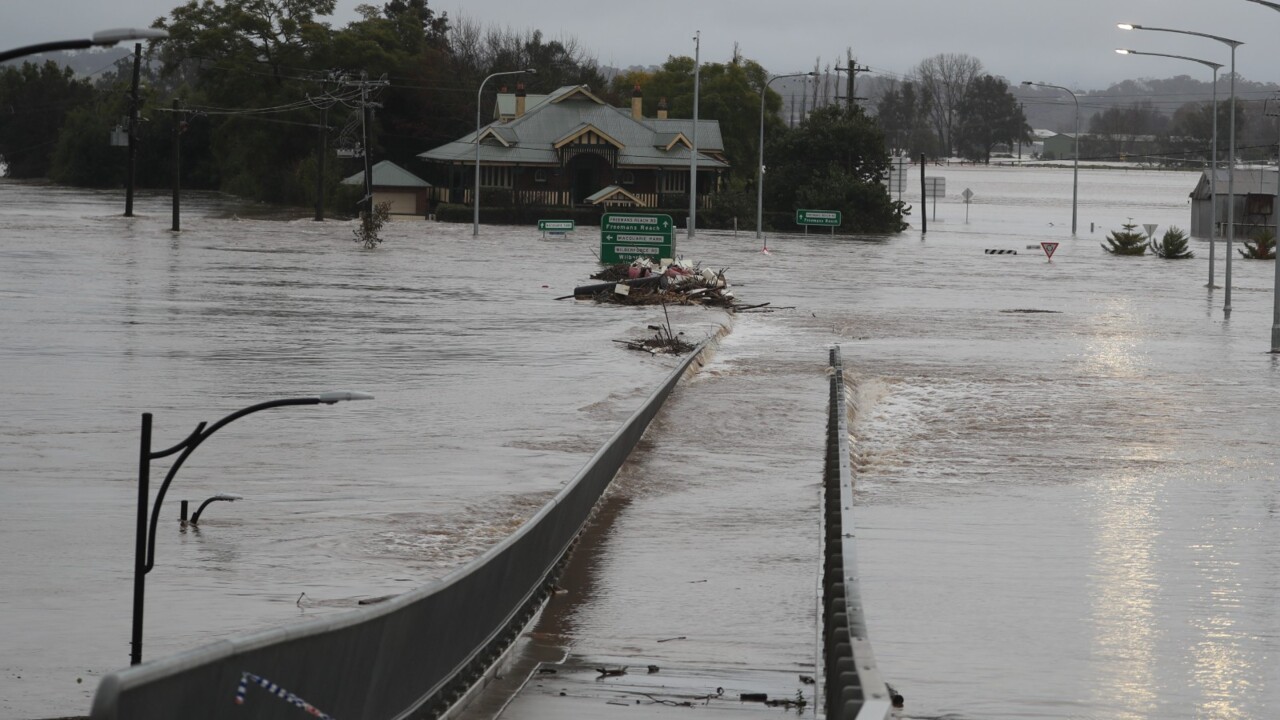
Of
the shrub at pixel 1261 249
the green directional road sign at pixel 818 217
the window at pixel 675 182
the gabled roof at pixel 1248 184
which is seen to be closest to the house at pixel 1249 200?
the gabled roof at pixel 1248 184

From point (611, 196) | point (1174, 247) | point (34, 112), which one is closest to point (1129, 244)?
point (1174, 247)

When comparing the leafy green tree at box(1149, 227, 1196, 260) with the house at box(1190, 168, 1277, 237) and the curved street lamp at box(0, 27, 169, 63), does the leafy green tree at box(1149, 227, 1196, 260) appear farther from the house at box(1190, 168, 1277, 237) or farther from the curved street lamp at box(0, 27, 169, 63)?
the curved street lamp at box(0, 27, 169, 63)

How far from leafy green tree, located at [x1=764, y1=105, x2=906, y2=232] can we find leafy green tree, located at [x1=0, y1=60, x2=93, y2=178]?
77.0 m

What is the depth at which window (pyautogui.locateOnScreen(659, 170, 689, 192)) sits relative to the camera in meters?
97.4

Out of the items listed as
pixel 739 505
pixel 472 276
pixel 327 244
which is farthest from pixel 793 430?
pixel 327 244

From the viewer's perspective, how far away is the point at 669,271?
136ft

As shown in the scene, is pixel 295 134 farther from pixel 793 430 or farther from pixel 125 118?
pixel 793 430

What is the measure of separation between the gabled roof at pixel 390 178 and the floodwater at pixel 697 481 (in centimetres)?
6268

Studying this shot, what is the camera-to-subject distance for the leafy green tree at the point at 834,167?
Result: 94.4 meters

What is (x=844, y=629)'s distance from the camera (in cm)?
902

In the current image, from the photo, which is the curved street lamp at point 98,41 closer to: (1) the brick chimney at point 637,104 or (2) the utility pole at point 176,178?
(2) the utility pole at point 176,178

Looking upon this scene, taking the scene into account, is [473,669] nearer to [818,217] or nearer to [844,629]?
[844,629]

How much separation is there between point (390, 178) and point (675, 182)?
56.7 ft

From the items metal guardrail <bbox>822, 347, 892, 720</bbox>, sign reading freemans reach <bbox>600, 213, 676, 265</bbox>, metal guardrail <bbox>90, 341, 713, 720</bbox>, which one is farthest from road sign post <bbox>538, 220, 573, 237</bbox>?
metal guardrail <bbox>90, 341, 713, 720</bbox>
